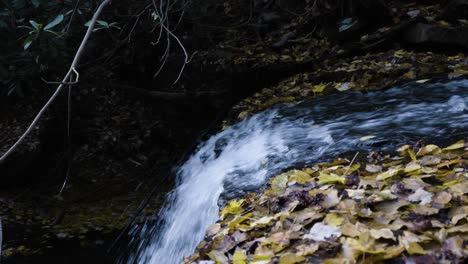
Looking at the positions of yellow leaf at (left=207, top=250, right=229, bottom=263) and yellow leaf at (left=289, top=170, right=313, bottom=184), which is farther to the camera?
yellow leaf at (left=289, top=170, right=313, bottom=184)

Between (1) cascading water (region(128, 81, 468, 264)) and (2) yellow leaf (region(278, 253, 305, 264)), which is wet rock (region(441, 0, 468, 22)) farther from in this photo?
(2) yellow leaf (region(278, 253, 305, 264))

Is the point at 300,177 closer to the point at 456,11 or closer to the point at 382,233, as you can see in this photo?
the point at 382,233

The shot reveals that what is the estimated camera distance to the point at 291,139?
3.80 meters

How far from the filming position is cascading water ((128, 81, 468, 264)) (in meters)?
3.15

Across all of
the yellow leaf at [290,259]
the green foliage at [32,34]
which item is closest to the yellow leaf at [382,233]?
the yellow leaf at [290,259]

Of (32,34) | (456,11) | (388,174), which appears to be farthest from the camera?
(456,11)

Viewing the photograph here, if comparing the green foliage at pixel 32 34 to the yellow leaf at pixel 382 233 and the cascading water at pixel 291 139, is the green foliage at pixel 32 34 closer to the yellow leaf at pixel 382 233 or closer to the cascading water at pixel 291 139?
the cascading water at pixel 291 139

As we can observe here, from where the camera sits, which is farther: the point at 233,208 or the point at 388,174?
the point at 233,208

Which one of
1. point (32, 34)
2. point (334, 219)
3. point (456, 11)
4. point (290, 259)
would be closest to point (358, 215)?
point (334, 219)

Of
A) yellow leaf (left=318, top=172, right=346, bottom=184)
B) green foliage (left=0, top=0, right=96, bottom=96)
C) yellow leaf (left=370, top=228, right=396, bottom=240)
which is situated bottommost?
yellow leaf (left=318, top=172, right=346, bottom=184)

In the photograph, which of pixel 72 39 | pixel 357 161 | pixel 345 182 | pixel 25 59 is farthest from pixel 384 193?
pixel 72 39

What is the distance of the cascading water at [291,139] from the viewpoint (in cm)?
315

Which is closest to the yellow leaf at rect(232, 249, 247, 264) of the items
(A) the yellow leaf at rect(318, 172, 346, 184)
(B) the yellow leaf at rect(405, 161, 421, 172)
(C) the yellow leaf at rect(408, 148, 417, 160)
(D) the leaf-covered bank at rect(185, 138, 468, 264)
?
(D) the leaf-covered bank at rect(185, 138, 468, 264)

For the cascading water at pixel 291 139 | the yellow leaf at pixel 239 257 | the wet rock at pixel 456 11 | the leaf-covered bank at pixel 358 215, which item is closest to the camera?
the leaf-covered bank at pixel 358 215
